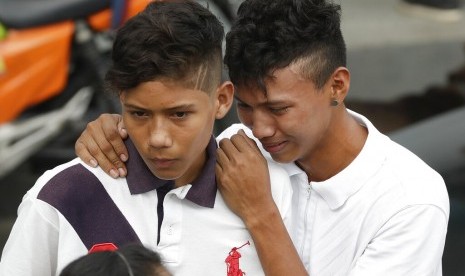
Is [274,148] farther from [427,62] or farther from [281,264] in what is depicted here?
[427,62]

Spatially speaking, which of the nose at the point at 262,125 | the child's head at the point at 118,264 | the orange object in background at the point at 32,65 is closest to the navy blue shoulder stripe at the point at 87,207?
the nose at the point at 262,125

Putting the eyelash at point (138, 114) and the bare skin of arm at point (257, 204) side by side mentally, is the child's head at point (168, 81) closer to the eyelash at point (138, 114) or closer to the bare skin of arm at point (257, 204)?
the eyelash at point (138, 114)

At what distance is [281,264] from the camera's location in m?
2.52

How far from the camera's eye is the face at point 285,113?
2625 mm

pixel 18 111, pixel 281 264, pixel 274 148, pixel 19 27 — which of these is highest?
pixel 274 148

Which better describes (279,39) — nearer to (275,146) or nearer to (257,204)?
(275,146)

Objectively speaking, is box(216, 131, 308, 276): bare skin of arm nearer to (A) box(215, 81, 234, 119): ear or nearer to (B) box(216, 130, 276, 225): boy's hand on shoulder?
(B) box(216, 130, 276, 225): boy's hand on shoulder

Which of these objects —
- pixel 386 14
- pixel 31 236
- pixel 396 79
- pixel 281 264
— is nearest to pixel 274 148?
pixel 281 264

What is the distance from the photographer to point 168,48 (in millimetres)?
2355

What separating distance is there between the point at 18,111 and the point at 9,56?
26cm

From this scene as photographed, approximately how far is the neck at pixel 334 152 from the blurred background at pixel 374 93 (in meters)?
0.99

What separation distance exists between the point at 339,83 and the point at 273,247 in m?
0.50

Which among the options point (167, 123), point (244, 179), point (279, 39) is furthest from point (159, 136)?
point (279, 39)

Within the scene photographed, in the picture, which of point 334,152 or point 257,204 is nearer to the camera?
point 257,204
